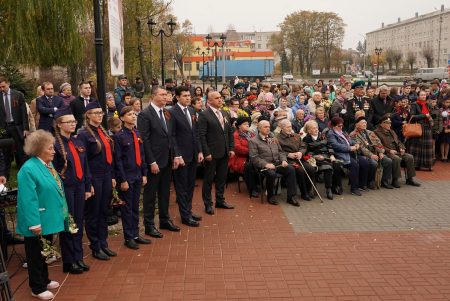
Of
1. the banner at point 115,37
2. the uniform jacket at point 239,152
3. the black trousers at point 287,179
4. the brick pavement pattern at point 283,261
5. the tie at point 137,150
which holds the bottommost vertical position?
the brick pavement pattern at point 283,261

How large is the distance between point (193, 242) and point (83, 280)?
5.41ft

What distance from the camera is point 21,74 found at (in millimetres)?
16703

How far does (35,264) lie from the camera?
14.7 ft

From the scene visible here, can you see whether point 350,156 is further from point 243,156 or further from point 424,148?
point 424,148

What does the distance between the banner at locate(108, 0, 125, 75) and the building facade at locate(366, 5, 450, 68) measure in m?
91.9

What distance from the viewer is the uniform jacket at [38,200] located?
14.0 ft

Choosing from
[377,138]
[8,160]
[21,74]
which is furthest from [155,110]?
[21,74]

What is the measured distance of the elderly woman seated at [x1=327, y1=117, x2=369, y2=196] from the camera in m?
8.60

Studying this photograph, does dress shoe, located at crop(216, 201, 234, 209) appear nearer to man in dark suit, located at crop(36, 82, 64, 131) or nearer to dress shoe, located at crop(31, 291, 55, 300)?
dress shoe, located at crop(31, 291, 55, 300)

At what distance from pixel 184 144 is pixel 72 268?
8.21ft

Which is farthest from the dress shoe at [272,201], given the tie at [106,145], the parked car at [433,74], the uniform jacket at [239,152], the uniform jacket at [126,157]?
the parked car at [433,74]

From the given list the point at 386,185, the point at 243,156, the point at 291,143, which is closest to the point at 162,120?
the point at 243,156

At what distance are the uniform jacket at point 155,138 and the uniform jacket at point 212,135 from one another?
883mm

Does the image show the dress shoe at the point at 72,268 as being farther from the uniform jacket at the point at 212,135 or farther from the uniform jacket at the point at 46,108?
the uniform jacket at the point at 46,108
